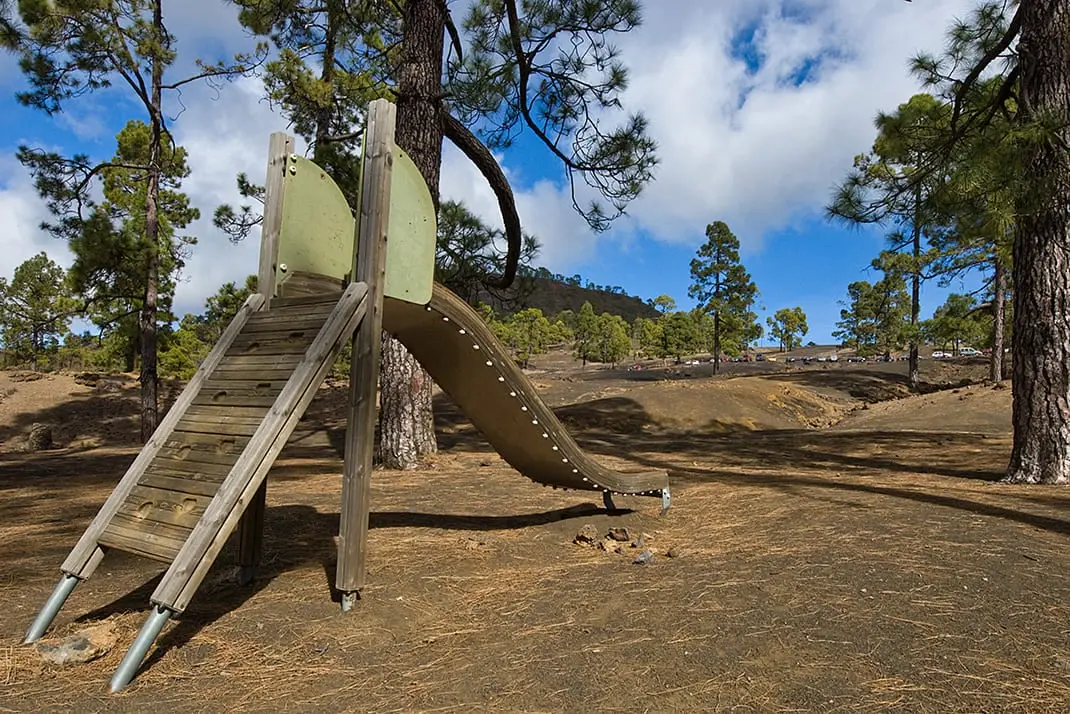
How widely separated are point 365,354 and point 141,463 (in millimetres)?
1189

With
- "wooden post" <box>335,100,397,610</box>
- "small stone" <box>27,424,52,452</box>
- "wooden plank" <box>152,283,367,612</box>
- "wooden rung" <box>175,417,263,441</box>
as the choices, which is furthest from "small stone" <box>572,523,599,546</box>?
"small stone" <box>27,424,52,452</box>

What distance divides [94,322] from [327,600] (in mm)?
21057

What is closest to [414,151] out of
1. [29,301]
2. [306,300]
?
[306,300]

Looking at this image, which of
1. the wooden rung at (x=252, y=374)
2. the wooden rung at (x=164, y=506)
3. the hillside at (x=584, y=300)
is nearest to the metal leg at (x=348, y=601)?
the wooden rung at (x=164, y=506)

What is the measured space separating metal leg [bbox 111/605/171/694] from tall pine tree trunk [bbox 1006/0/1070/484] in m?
7.24

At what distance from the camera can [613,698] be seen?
2.30 m

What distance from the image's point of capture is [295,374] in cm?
303

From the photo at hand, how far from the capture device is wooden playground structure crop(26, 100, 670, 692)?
9.09 ft

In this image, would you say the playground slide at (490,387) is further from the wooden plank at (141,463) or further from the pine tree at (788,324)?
the pine tree at (788,324)

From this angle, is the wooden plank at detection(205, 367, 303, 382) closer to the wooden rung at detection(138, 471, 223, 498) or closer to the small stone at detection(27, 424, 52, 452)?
the wooden rung at detection(138, 471, 223, 498)

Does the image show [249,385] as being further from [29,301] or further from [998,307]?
[29,301]

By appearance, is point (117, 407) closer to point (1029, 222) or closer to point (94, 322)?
point (94, 322)

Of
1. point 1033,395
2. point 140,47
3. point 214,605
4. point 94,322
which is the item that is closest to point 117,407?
point 94,322

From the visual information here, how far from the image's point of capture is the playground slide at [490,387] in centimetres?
398
